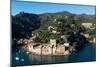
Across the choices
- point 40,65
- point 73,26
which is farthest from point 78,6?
point 40,65

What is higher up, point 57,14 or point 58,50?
point 57,14

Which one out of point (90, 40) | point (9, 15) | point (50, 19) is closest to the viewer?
point (9, 15)

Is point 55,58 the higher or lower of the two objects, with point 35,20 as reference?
lower

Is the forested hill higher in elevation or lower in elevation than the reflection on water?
higher

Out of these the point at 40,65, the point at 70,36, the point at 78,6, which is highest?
the point at 78,6

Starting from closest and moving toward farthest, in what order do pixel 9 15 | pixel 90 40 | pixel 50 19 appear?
pixel 9 15
pixel 50 19
pixel 90 40

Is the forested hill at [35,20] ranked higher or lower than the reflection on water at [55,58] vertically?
higher
